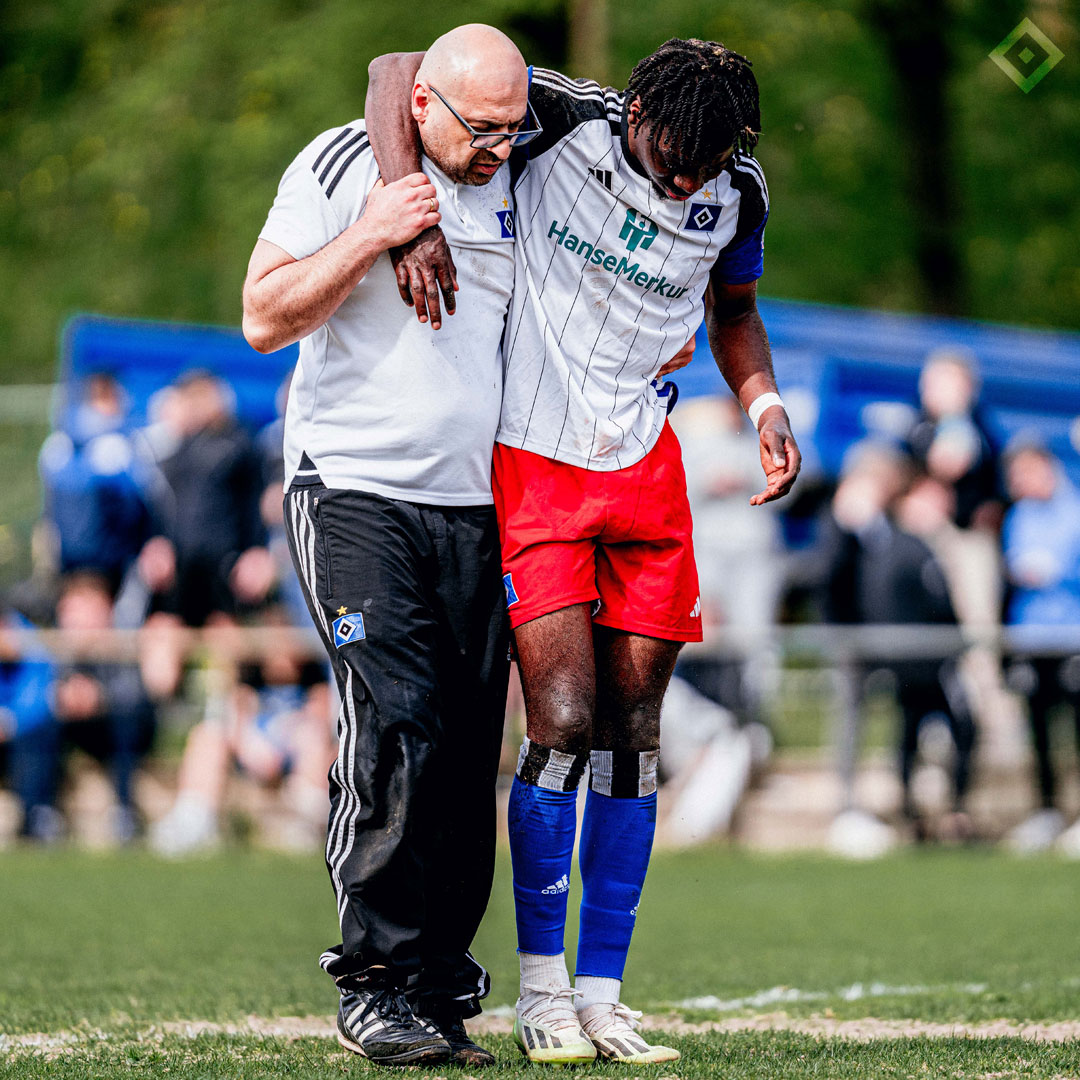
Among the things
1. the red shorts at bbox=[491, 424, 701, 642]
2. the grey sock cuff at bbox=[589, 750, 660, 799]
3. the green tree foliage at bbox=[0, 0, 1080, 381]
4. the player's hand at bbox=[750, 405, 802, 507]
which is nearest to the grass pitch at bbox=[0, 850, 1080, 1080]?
the grey sock cuff at bbox=[589, 750, 660, 799]

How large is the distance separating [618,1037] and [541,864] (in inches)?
17.4

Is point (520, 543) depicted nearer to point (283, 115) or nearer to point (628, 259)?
point (628, 259)

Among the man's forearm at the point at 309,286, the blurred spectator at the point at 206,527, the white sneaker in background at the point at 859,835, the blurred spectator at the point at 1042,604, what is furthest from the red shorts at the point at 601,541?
the blurred spectator at the point at 206,527

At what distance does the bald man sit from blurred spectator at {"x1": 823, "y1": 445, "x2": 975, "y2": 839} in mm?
7106

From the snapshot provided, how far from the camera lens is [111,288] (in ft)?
70.5

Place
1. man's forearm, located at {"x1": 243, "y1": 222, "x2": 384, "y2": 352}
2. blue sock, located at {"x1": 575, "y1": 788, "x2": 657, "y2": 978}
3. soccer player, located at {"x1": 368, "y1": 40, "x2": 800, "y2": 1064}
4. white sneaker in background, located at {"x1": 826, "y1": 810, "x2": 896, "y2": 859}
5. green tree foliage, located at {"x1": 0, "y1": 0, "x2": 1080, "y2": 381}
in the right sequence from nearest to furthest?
man's forearm, located at {"x1": 243, "y1": 222, "x2": 384, "y2": 352} < soccer player, located at {"x1": 368, "y1": 40, "x2": 800, "y2": 1064} < blue sock, located at {"x1": 575, "y1": 788, "x2": 657, "y2": 978} < white sneaker in background, located at {"x1": 826, "y1": 810, "x2": 896, "y2": 859} < green tree foliage, located at {"x1": 0, "y1": 0, "x2": 1080, "y2": 381}

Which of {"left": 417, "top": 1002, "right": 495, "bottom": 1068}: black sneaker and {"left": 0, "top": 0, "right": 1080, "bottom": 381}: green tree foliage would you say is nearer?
{"left": 417, "top": 1002, "right": 495, "bottom": 1068}: black sneaker

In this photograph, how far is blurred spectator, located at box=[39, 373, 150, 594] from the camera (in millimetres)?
12125

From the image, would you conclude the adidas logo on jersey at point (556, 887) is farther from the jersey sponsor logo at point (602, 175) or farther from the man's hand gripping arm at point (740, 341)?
the jersey sponsor logo at point (602, 175)

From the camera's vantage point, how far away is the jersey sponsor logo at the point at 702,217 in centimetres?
444

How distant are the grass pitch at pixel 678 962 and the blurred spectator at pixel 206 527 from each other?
6.37 ft

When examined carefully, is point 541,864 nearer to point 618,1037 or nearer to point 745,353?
point 618,1037

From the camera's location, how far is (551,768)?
439cm

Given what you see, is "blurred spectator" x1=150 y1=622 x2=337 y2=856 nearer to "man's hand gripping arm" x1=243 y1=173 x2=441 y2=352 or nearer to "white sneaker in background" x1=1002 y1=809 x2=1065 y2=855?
"white sneaker in background" x1=1002 y1=809 x2=1065 y2=855
